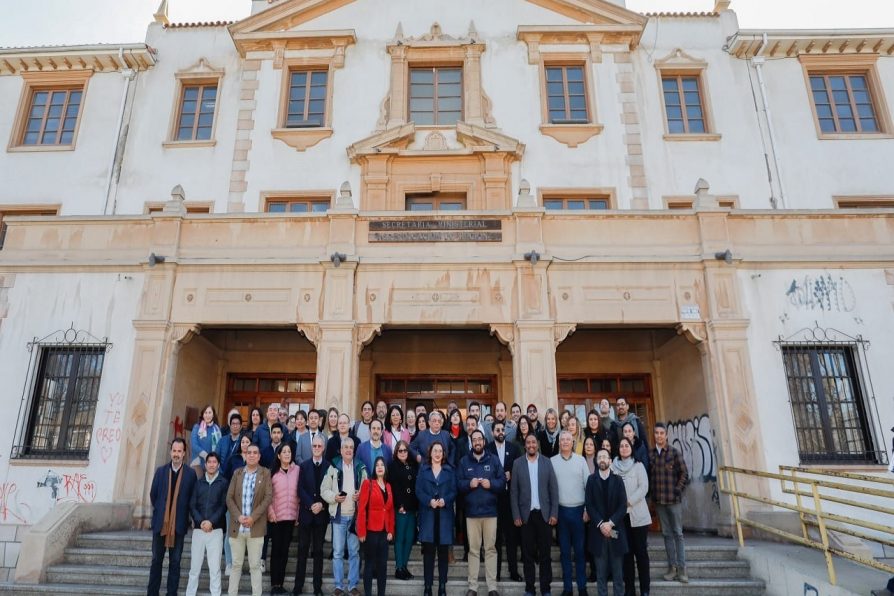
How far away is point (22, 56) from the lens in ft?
53.9

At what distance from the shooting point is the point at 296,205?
1501cm

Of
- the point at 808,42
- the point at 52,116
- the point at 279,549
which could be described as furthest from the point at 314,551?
the point at 808,42

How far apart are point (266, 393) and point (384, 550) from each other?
26.6ft

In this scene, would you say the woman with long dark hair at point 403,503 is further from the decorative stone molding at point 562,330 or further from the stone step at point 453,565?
the decorative stone molding at point 562,330

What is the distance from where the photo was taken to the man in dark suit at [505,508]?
303 inches

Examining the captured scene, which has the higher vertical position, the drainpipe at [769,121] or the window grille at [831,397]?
the drainpipe at [769,121]

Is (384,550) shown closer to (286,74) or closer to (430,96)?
(430,96)

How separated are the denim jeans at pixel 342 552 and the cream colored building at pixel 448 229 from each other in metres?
3.40

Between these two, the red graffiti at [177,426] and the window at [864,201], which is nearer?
the red graffiti at [177,426]

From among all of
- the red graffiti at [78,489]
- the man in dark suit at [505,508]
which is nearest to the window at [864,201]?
the man in dark suit at [505,508]

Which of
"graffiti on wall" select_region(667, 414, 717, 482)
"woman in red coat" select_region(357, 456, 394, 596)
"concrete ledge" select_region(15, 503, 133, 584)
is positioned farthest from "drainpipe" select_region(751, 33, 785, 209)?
"concrete ledge" select_region(15, 503, 133, 584)

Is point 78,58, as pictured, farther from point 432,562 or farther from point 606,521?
point 606,521

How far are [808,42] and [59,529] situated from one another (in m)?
19.7

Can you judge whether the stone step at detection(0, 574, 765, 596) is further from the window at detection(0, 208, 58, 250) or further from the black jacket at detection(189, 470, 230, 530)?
the window at detection(0, 208, 58, 250)
